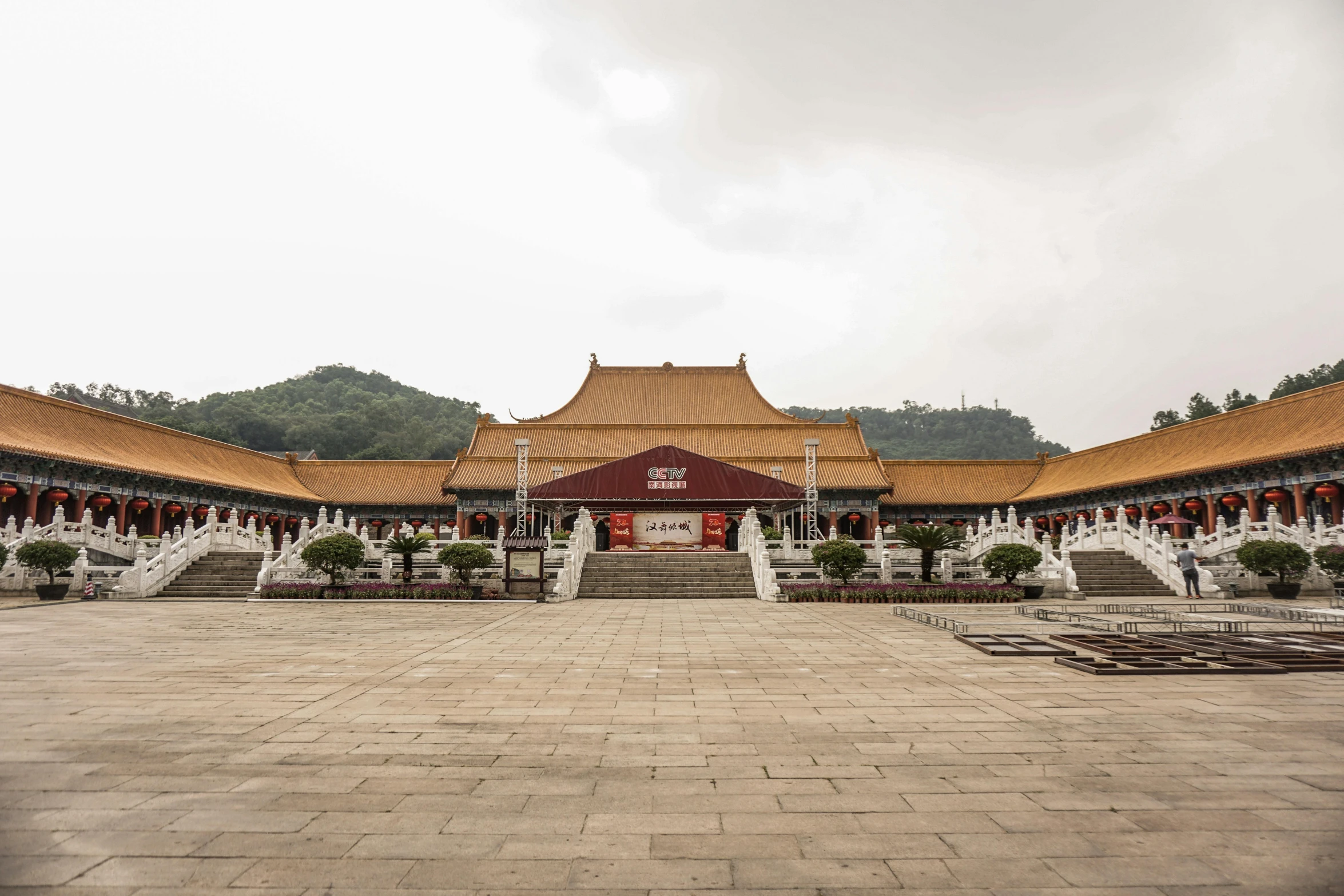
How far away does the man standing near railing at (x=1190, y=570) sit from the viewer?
1927 centimetres

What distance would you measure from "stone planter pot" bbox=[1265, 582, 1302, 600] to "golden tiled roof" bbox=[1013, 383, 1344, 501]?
25.4 ft

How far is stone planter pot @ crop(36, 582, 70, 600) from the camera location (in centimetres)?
1873

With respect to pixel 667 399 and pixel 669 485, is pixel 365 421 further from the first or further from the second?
pixel 669 485

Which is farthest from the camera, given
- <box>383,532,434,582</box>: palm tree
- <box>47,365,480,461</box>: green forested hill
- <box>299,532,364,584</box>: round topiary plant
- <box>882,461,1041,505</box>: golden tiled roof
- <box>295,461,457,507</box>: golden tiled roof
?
<box>47,365,480,461</box>: green forested hill

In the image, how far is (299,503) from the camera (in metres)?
40.5

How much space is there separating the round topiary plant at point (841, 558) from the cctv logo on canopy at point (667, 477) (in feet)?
30.0

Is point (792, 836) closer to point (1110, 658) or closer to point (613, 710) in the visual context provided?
point (613, 710)

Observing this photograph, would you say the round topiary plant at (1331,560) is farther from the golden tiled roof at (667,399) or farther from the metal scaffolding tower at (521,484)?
the golden tiled roof at (667,399)

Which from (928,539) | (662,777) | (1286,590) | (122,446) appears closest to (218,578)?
(122,446)

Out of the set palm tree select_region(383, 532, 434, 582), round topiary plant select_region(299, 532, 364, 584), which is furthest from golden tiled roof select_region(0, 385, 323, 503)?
palm tree select_region(383, 532, 434, 582)

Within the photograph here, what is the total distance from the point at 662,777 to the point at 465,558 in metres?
16.6

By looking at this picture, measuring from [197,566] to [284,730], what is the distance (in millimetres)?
20733

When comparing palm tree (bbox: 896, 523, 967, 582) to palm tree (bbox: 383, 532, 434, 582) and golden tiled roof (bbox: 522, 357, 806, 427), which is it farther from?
golden tiled roof (bbox: 522, 357, 806, 427)

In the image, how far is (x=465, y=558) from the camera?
20328 millimetres
